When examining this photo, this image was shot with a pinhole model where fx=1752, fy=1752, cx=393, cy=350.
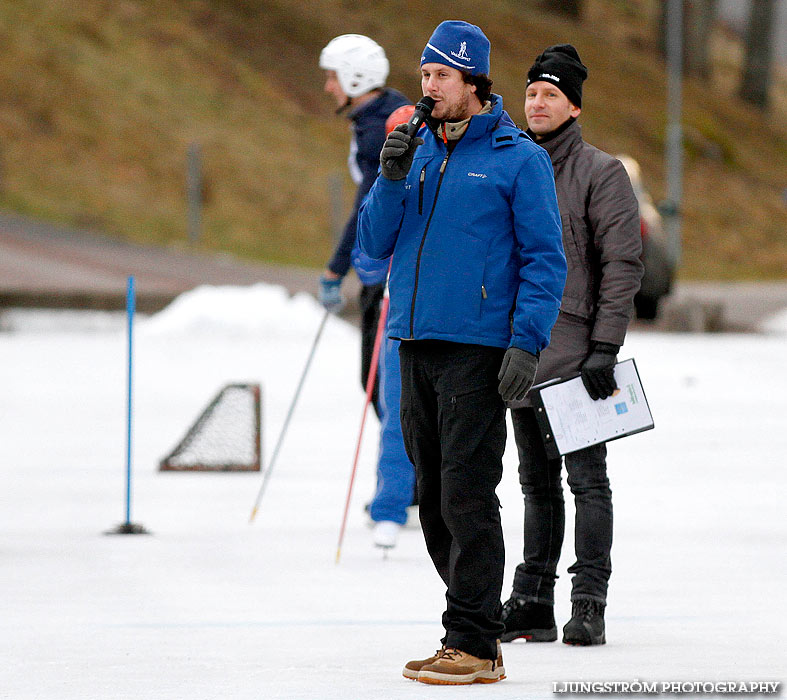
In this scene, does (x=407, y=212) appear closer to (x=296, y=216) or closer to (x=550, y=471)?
(x=550, y=471)

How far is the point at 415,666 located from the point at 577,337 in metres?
1.30

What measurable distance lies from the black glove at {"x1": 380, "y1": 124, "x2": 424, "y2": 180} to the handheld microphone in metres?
0.02

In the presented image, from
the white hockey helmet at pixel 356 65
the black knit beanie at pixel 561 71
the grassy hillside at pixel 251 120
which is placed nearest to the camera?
the black knit beanie at pixel 561 71

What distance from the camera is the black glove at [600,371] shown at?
5664mm

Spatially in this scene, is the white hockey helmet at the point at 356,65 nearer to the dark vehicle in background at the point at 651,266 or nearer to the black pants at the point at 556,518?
the black pants at the point at 556,518

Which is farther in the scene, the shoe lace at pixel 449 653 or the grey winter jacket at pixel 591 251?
the grey winter jacket at pixel 591 251

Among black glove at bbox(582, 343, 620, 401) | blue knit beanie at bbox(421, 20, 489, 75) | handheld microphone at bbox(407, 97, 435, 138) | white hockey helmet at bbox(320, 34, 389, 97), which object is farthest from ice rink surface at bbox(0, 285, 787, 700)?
white hockey helmet at bbox(320, 34, 389, 97)

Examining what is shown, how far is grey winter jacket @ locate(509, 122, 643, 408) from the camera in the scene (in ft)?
18.6

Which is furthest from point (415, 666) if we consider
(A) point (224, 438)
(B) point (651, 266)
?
(B) point (651, 266)

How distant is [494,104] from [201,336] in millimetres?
14936

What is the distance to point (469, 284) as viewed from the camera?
498 cm

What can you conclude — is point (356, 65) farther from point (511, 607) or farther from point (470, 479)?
point (470, 479)

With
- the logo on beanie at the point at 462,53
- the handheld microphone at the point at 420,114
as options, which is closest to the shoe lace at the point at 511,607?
the handheld microphone at the point at 420,114

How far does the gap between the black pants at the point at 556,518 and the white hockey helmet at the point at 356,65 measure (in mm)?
2503
